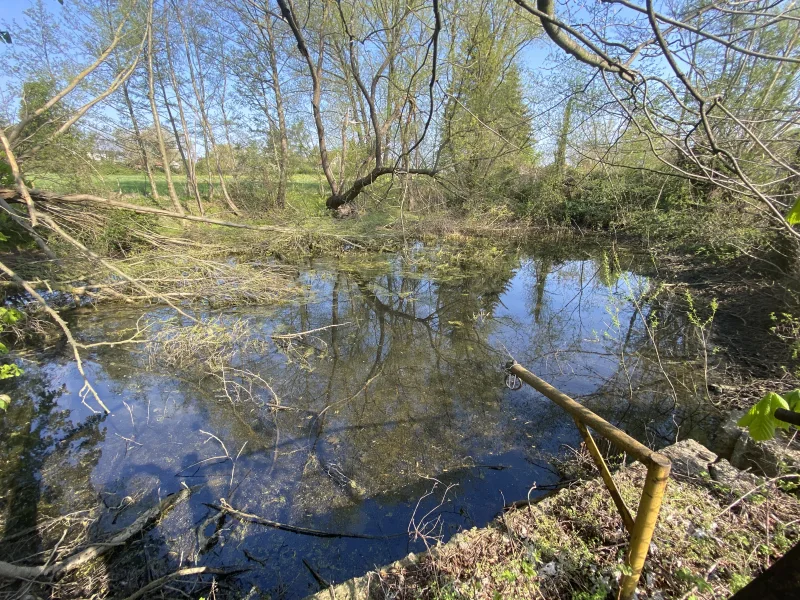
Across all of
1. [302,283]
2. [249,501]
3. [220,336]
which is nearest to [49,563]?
[249,501]

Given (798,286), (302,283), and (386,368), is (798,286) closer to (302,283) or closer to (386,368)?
(386,368)

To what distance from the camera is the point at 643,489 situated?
4.44ft

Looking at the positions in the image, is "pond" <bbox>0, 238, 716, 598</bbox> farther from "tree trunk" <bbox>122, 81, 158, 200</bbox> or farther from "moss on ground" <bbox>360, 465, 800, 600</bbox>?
"tree trunk" <bbox>122, 81, 158, 200</bbox>

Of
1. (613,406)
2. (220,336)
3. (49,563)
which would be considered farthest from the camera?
(220,336)

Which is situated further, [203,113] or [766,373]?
[203,113]

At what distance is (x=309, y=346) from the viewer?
545 centimetres

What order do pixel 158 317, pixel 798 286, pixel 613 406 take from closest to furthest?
1. pixel 613 406
2. pixel 798 286
3. pixel 158 317

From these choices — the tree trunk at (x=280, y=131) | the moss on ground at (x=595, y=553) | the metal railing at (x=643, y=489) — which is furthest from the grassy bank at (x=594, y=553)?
the tree trunk at (x=280, y=131)

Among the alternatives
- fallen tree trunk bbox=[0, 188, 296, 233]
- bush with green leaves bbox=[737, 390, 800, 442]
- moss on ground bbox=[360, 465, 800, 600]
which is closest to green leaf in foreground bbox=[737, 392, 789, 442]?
bush with green leaves bbox=[737, 390, 800, 442]

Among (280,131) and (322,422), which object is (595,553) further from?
(280,131)

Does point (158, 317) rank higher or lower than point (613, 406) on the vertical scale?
higher

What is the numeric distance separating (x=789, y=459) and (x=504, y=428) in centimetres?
203

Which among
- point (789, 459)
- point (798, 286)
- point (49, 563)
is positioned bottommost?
point (49, 563)

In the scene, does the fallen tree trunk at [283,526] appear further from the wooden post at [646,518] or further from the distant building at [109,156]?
the distant building at [109,156]
